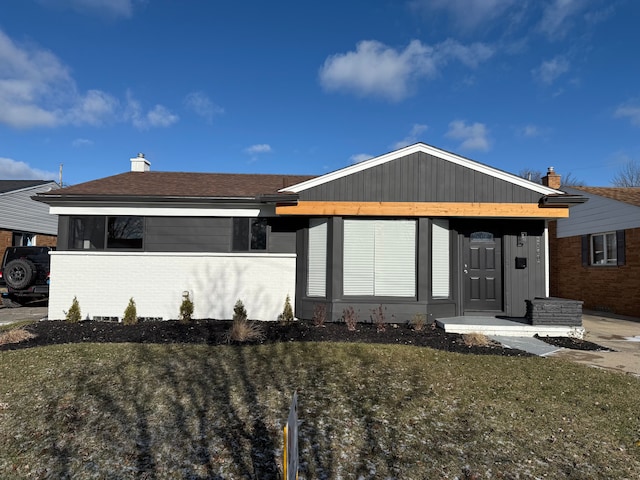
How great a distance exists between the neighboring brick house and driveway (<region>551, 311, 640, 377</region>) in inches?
920

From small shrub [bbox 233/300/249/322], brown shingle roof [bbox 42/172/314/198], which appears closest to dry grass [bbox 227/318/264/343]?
small shrub [bbox 233/300/249/322]

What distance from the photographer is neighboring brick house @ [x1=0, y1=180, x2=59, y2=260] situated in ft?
67.6

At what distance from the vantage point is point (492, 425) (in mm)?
4348

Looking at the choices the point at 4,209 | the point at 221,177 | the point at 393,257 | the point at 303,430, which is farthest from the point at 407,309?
the point at 4,209

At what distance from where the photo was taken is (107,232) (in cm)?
1052

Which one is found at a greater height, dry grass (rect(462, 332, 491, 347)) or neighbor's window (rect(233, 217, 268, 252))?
neighbor's window (rect(233, 217, 268, 252))

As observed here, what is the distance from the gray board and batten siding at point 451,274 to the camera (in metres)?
9.62

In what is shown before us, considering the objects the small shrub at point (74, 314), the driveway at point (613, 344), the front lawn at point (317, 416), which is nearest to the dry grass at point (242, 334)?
the front lawn at point (317, 416)

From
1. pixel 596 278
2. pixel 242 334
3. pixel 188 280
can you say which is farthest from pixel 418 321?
pixel 596 278

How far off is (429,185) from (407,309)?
310 centimetres

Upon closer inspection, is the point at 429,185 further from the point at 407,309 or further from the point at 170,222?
the point at 170,222

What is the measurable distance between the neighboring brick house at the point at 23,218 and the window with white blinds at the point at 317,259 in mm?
17234

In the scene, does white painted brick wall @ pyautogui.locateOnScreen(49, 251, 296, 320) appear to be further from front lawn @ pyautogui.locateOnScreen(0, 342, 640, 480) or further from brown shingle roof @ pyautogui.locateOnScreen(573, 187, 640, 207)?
brown shingle roof @ pyautogui.locateOnScreen(573, 187, 640, 207)

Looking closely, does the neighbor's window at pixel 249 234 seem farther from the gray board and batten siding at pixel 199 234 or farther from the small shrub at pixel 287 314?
the small shrub at pixel 287 314
